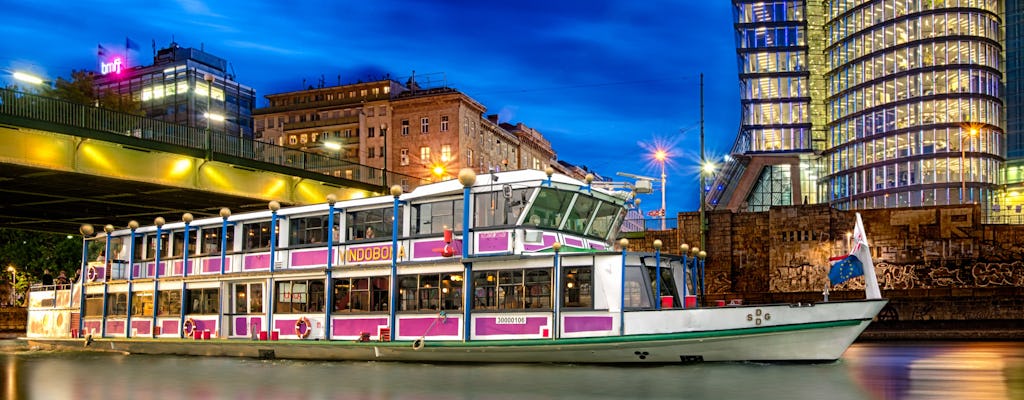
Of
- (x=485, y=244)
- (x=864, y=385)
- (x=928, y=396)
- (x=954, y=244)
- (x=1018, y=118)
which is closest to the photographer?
(x=928, y=396)

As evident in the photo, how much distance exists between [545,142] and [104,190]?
103 metres

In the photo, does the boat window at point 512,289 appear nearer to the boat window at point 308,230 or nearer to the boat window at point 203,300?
the boat window at point 308,230

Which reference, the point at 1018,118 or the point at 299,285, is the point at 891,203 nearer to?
the point at 1018,118

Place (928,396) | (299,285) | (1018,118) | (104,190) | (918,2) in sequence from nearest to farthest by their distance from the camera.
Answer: (928,396) → (299,285) → (104,190) → (918,2) → (1018,118)

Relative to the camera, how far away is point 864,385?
20953 millimetres

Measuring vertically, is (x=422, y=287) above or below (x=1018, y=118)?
below

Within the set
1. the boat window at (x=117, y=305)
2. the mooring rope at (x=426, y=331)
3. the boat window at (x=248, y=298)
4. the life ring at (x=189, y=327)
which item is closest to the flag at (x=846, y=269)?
the mooring rope at (x=426, y=331)

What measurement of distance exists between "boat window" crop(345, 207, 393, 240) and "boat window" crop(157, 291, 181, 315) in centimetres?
747

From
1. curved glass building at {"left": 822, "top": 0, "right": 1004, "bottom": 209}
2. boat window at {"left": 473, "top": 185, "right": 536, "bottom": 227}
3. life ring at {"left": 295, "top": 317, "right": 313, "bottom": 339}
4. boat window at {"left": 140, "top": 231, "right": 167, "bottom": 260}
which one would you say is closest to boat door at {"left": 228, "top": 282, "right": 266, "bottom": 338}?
life ring at {"left": 295, "top": 317, "right": 313, "bottom": 339}

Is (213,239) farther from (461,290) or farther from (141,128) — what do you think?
(461,290)

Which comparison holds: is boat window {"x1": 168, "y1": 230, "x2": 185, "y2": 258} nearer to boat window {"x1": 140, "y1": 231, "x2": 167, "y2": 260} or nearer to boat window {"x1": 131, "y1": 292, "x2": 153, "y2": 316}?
boat window {"x1": 140, "y1": 231, "x2": 167, "y2": 260}

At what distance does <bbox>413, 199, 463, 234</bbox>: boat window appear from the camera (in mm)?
25234

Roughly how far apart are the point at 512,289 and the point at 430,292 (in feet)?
7.90

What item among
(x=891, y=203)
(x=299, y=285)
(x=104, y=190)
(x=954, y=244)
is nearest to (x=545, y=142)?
(x=891, y=203)
